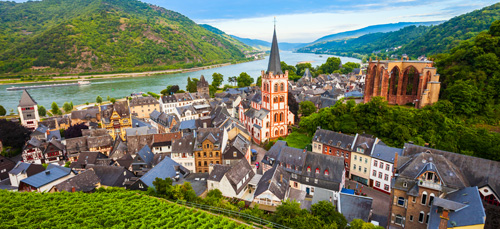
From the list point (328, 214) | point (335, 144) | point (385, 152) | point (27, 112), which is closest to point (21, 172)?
point (27, 112)

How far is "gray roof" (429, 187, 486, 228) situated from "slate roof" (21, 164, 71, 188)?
35.7m

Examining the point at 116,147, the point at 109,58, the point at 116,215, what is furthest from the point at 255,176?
the point at 109,58

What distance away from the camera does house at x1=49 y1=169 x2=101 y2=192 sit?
2681cm

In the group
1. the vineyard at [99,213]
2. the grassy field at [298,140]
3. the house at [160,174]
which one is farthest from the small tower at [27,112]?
the grassy field at [298,140]

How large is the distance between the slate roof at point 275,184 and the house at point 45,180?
22908mm

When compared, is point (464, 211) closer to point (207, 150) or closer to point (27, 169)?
point (207, 150)

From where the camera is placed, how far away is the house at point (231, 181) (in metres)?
25.5

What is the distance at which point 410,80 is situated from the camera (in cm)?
4356

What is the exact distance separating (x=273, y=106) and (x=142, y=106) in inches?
1490

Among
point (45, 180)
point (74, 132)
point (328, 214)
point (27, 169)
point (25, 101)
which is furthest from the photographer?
point (25, 101)

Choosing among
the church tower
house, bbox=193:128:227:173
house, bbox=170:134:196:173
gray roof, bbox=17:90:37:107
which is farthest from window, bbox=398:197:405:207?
gray roof, bbox=17:90:37:107

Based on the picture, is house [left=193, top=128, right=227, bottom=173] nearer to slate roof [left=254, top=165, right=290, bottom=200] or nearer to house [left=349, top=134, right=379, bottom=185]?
slate roof [left=254, top=165, right=290, bottom=200]

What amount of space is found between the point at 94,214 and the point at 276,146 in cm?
2031

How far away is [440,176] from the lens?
1786 centimetres
